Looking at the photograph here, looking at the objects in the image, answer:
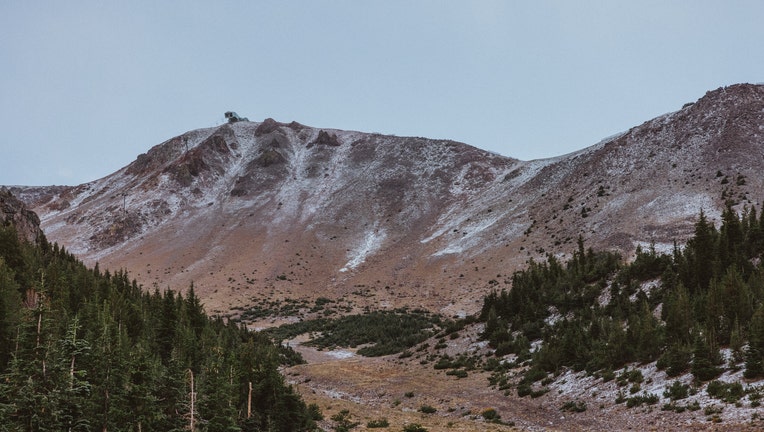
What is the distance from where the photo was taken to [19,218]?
166ft

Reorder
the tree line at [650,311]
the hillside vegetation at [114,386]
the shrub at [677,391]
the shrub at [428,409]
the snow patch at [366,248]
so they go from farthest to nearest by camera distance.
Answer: the snow patch at [366,248]
the shrub at [428,409]
the tree line at [650,311]
the shrub at [677,391]
the hillside vegetation at [114,386]

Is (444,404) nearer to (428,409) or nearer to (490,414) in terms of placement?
(428,409)

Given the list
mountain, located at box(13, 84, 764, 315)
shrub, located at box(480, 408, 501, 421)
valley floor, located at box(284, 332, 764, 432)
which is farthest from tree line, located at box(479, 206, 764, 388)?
mountain, located at box(13, 84, 764, 315)

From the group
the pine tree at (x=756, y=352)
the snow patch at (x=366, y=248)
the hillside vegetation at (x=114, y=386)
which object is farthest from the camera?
the snow patch at (x=366, y=248)

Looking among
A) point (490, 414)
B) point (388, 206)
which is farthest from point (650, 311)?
point (388, 206)

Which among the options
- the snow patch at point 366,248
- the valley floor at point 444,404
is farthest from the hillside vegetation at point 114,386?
the snow patch at point 366,248

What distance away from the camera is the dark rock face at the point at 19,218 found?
47.8 metres

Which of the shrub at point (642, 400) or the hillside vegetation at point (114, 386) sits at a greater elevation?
the hillside vegetation at point (114, 386)

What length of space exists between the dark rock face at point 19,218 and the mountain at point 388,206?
2600 cm

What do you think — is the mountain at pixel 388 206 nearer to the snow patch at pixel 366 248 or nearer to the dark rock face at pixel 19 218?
the snow patch at pixel 366 248

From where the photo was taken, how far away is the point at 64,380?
40.1 ft

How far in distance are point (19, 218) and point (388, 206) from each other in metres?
73.9

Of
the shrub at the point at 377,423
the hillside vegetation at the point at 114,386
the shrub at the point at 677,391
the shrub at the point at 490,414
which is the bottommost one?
the shrub at the point at 490,414

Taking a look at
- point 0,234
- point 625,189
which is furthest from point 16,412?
point 625,189
